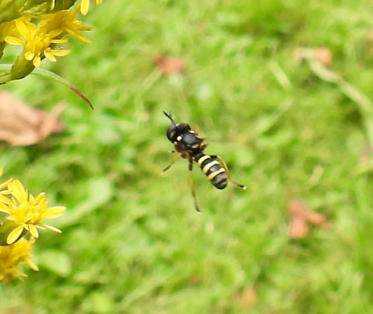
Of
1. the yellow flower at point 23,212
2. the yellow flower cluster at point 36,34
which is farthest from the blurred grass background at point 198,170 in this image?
the yellow flower cluster at point 36,34

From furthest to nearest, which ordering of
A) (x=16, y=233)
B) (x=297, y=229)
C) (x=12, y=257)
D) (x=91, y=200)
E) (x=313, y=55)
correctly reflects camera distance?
(x=313, y=55) → (x=297, y=229) → (x=91, y=200) → (x=12, y=257) → (x=16, y=233)

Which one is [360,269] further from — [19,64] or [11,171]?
[19,64]

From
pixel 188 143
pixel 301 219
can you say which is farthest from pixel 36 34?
pixel 301 219

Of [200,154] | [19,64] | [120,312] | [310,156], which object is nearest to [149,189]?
[120,312]

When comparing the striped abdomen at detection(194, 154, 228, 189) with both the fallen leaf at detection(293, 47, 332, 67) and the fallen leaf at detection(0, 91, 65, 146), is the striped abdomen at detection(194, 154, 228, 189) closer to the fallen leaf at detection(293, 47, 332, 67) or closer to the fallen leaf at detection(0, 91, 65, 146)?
the fallen leaf at detection(0, 91, 65, 146)

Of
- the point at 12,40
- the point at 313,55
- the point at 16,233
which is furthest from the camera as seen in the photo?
the point at 313,55

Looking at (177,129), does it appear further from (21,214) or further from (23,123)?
(23,123)

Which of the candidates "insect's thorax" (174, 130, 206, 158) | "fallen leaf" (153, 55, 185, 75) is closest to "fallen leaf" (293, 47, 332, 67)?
"fallen leaf" (153, 55, 185, 75)
